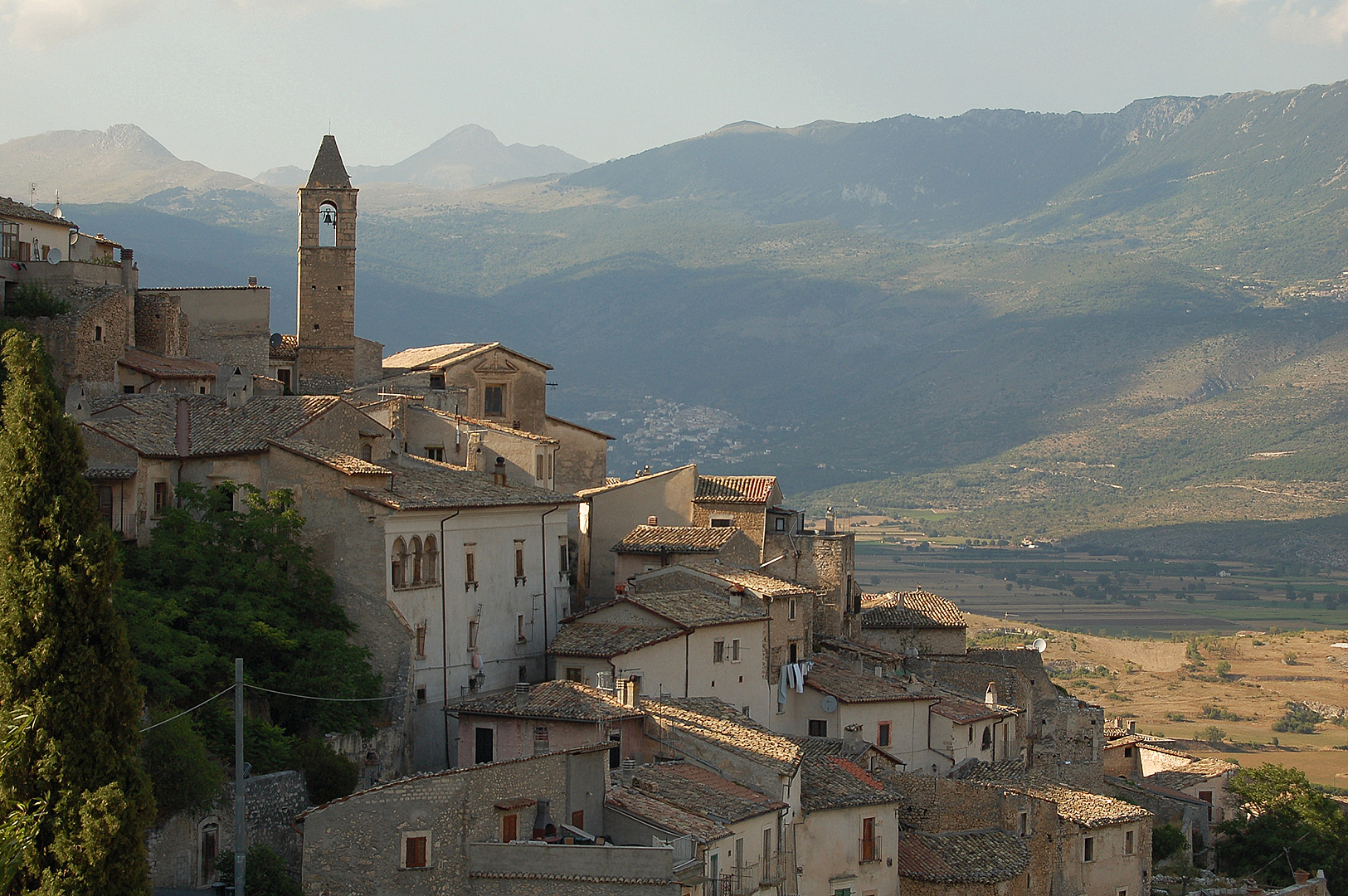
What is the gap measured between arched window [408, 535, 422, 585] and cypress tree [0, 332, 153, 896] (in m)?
18.4

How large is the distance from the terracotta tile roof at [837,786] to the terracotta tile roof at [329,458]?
1271 centimetres

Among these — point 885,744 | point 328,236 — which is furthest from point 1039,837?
point 328,236

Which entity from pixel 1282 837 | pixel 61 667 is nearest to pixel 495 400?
pixel 1282 837

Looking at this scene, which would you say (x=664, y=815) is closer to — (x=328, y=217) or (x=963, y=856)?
(x=963, y=856)

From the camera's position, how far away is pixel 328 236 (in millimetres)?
67562

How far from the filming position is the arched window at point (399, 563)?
4325 cm

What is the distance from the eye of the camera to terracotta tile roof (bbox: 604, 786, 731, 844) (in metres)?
34.4

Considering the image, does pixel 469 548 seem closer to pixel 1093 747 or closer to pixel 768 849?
pixel 768 849

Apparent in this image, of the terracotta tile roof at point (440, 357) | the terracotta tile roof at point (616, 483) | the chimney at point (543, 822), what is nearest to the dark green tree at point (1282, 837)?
the terracotta tile roof at point (616, 483)

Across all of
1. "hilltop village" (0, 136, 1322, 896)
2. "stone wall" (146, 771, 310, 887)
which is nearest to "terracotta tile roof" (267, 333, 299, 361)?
"hilltop village" (0, 136, 1322, 896)

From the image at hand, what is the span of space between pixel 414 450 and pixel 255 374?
26.2 ft

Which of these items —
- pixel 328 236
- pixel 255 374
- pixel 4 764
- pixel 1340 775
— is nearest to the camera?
pixel 4 764

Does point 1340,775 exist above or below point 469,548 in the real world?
below

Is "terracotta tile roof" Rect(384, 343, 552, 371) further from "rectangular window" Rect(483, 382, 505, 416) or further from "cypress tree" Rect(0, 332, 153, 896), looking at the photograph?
"cypress tree" Rect(0, 332, 153, 896)
